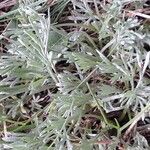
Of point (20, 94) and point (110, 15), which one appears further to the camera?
point (20, 94)

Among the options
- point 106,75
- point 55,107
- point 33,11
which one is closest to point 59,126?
point 55,107

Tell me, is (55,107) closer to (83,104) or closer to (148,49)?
(83,104)

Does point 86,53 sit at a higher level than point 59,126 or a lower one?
higher

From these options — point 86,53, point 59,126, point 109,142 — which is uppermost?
point 86,53

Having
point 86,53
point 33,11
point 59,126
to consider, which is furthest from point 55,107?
point 33,11

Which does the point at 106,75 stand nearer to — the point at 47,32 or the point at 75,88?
the point at 75,88

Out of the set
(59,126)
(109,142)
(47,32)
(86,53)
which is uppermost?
(47,32)
